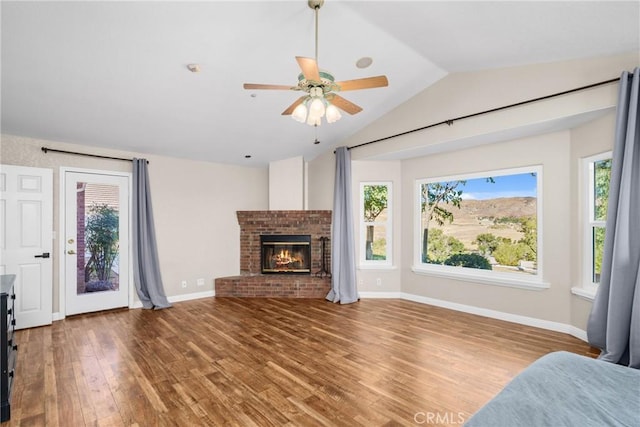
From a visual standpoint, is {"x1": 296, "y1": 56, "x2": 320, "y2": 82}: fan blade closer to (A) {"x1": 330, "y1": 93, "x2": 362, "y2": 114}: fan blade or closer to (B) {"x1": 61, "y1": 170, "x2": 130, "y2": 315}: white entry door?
(A) {"x1": 330, "y1": 93, "x2": 362, "y2": 114}: fan blade

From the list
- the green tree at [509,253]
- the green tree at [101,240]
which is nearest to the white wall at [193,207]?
the green tree at [101,240]

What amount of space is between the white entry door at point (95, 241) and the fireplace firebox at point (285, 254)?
2.31 metres

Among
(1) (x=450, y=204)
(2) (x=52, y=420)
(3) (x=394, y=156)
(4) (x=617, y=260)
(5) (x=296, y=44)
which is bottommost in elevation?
(2) (x=52, y=420)

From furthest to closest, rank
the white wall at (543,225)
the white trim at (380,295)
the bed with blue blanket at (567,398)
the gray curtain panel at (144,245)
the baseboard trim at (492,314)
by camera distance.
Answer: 1. the white trim at (380,295)
2. the gray curtain panel at (144,245)
3. the white wall at (543,225)
4. the baseboard trim at (492,314)
5. the bed with blue blanket at (567,398)

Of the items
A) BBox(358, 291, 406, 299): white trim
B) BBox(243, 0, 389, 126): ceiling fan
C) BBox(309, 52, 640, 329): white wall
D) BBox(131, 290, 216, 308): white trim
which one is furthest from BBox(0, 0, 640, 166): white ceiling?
BBox(358, 291, 406, 299): white trim

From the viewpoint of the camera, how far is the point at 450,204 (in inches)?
191

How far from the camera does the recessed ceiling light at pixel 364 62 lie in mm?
3401

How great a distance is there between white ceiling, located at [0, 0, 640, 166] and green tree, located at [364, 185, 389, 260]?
5.30ft

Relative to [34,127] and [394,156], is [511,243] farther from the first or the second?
[34,127]

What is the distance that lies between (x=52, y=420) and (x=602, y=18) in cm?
508

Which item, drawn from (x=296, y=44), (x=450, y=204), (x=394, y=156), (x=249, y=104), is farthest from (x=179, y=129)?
(x=450, y=204)

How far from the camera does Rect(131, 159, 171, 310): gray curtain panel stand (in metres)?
4.73

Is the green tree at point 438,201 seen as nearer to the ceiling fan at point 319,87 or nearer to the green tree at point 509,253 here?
the green tree at point 509,253


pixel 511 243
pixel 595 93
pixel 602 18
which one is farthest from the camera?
pixel 511 243
